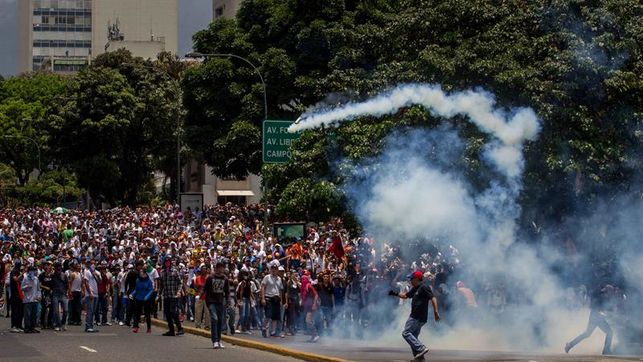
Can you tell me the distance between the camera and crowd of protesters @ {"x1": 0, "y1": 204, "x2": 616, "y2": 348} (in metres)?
24.8

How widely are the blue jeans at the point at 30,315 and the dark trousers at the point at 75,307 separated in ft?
7.39

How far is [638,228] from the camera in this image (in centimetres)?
2520

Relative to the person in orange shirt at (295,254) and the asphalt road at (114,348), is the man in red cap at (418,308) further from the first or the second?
the person in orange shirt at (295,254)

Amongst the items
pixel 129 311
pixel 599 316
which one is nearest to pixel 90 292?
pixel 129 311

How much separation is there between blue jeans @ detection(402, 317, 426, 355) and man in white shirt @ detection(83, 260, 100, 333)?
11.8m

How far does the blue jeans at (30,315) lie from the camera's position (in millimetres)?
27094

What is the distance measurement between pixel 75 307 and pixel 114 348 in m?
7.98

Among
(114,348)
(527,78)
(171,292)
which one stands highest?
(527,78)

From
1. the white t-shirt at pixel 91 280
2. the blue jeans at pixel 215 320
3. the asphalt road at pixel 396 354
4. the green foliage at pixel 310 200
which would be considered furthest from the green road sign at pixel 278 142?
the blue jeans at pixel 215 320

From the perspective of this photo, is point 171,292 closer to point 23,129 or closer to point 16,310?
point 16,310

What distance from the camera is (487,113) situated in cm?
2608

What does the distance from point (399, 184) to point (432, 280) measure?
7.15ft

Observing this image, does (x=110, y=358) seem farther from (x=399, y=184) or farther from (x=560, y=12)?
(x=560, y=12)

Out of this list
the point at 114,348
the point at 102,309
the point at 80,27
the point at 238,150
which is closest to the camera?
the point at 114,348
